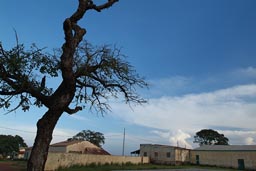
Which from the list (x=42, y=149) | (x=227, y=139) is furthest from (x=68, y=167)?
(x=227, y=139)

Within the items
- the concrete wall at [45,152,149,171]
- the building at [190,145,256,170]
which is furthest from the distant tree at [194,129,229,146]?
the concrete wall at [45,152,149,171]

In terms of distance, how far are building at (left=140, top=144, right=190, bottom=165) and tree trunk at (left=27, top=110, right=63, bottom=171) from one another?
48.3 m

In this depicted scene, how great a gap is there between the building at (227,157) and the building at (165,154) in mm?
2198

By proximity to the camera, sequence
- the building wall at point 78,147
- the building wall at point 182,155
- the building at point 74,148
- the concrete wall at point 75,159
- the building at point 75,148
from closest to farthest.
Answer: the concrete wall at point 75,159
the building at point 74,148
the building at point 75,148
the building wall at point 78,147
the building wall at point 182,155

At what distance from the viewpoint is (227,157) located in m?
51.4

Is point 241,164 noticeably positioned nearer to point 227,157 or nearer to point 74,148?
point 227,157

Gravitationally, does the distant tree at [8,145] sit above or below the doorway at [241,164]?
above

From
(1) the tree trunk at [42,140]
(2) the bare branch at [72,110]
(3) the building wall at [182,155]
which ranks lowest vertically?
(1) the tree trunk at [42,140]

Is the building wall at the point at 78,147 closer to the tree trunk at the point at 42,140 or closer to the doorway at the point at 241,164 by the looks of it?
the doorway at the point at 241,164

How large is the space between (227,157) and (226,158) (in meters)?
0.25

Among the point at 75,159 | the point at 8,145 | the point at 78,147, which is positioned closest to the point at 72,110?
the point at 75,159

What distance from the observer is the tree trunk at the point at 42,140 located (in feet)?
22.9

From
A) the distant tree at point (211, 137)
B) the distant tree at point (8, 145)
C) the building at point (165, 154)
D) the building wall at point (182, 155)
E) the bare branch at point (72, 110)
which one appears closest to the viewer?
the bare branch at point (72, 110)

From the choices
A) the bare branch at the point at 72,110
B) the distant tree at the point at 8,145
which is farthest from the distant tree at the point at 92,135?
→ the bare branch at the point at 72,110
